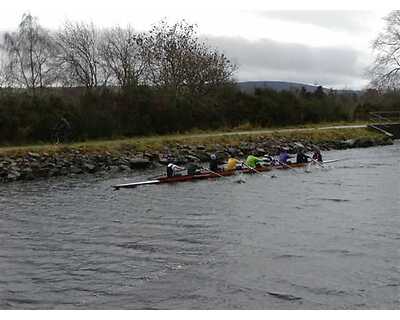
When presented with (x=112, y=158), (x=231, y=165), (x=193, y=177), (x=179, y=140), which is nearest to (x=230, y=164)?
(x=231, y=165)

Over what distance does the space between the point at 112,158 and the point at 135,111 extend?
9916 millimetres

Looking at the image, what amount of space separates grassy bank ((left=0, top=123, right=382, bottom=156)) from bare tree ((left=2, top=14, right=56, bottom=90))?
1549 centimetres

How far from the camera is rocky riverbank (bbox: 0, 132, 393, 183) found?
27.0 metres

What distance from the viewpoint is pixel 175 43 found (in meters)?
48.8

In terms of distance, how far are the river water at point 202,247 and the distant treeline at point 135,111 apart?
1295cm

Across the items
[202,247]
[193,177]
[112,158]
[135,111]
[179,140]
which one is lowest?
[202,247]

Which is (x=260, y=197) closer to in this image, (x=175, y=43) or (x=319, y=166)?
(x=319, y=166)

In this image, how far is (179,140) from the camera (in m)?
34.8

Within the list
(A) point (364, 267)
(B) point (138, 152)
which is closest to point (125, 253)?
(A) point (364, 267)

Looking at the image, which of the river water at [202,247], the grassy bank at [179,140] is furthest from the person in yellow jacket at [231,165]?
the grassy bank at [179,140]

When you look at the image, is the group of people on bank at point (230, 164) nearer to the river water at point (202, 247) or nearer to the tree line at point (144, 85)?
the river water at point (202, 247)

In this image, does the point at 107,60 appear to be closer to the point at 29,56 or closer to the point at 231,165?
the point at 29,56

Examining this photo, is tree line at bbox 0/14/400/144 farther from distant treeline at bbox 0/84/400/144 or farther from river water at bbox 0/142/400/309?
river water at bbox 0/142/400/309

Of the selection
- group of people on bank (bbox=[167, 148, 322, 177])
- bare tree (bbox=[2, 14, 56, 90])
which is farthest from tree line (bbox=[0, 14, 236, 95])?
group of people on bank (bbox=[167, 148, 322, 177])
